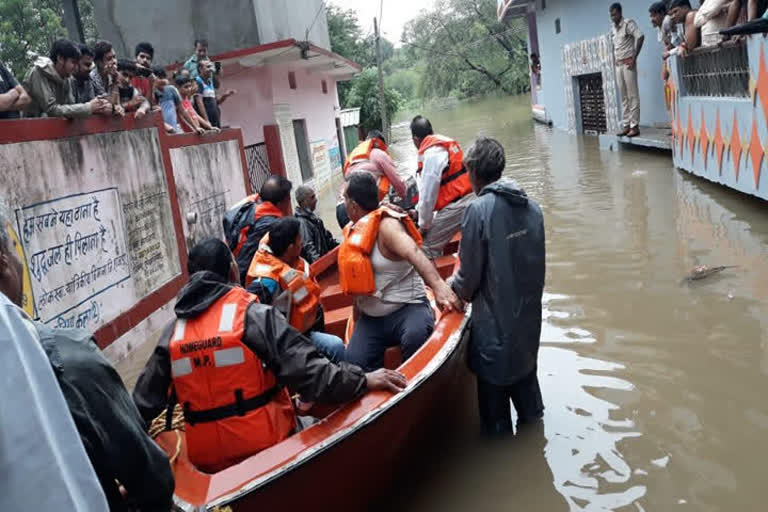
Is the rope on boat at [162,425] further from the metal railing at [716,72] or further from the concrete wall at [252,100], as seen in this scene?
the concrete wall at [252,100]

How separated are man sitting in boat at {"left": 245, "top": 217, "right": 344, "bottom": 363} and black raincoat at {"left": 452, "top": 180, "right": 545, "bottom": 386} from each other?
2.86 ft

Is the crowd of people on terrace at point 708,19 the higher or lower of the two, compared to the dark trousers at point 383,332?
higher

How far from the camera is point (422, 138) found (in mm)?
5871

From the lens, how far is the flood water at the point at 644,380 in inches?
130

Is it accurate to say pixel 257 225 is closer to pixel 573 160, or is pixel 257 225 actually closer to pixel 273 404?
pixel 273 404

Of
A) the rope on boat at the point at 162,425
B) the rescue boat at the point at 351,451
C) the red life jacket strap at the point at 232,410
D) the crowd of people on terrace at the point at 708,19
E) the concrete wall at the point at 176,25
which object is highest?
the concrete wall at the point at 176,25

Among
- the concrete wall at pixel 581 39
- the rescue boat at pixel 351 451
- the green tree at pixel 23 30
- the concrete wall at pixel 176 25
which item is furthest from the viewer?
the green tree at pixel 23 30

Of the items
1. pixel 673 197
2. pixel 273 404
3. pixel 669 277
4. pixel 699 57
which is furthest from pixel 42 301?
pixel 699 57

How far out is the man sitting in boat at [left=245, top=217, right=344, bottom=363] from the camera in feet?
11.6

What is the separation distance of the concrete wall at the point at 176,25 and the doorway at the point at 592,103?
8.16 metres

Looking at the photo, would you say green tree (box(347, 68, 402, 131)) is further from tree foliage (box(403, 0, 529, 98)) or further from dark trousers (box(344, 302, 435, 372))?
dark trousers (box(344, 302, 435, 372))

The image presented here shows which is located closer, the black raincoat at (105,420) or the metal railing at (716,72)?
the black raincoat at (105,420)

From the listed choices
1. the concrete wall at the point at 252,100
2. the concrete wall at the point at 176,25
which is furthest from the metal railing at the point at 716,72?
the concrete wall at the point at 176,25

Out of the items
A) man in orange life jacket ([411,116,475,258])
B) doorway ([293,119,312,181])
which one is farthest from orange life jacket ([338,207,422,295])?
doorway ([293,119,312,181])
